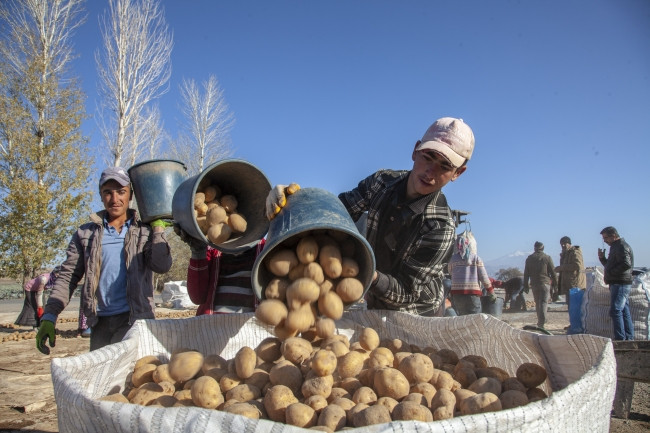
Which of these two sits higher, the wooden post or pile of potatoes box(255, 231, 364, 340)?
pile of potatoes box(255, 231, 364, 340)

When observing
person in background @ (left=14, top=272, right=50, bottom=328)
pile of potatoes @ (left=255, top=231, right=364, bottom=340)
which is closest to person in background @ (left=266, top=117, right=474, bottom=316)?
pile of potatoes @ (left=255, top=231, right=364, bottom=340)

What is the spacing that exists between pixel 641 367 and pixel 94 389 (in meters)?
3.80

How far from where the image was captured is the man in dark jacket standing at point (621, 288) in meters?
6.39

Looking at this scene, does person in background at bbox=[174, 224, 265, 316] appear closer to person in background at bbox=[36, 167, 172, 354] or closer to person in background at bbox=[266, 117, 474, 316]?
person in background at bbox=[36, 167, 172, 354]

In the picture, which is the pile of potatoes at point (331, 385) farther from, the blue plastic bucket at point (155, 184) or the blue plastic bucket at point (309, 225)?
the blue plastic bucket at point (155, 184)

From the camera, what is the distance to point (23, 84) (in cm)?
1725

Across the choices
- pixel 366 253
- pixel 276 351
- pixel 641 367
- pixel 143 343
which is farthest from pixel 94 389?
pixel 641 367

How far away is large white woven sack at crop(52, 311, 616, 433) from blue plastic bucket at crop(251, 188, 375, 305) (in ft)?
1.60

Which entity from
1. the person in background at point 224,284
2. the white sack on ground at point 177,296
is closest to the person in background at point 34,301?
the white sack on ground at point 177,296

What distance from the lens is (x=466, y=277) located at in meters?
7.77

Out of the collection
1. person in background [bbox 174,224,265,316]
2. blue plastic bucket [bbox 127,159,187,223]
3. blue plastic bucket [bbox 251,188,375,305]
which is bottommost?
person in background [bbox 174,224,265,316]

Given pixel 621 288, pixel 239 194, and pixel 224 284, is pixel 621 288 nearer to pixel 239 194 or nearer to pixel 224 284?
pixel 224 284

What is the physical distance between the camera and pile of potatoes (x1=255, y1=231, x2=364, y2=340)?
76.4 inches

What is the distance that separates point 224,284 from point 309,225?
4.29ft
